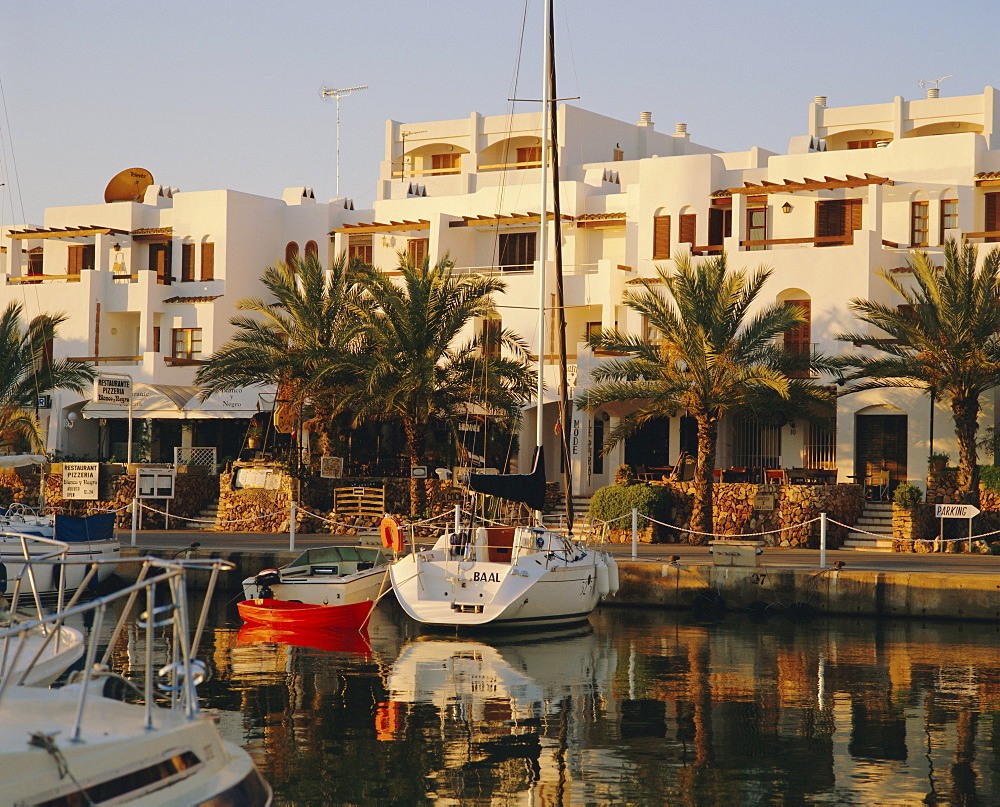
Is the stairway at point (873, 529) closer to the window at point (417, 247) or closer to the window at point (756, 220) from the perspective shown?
the window at point (756, 220)

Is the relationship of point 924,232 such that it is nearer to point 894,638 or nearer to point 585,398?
point 585,398

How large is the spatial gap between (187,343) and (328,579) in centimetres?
2508

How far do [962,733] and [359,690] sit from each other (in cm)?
763

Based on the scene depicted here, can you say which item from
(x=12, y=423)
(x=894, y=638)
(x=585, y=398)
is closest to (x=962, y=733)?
(x=894, y=638)

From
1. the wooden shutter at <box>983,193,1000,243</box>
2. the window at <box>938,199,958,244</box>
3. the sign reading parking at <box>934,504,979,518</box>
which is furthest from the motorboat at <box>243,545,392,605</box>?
the wooden shutter at <box>983,193,1000,243</box>

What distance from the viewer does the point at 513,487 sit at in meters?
25.4

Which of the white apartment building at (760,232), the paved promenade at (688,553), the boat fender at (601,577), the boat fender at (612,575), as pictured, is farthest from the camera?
the white apartment building at (760,232)

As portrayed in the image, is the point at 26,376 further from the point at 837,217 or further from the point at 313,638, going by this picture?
the point at 837,217

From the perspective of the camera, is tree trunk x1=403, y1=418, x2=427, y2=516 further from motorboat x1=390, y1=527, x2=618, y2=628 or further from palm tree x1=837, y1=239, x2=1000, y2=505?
palm tree x1=837, y1=239, x2=1000, y2=505

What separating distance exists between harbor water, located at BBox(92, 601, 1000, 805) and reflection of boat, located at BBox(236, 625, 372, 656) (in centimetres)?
8

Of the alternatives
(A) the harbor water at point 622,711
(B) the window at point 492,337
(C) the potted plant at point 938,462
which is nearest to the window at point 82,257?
(B) the window at point 492,337

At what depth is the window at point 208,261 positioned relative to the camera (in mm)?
47438

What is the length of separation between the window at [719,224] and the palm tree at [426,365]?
8473 millimetres

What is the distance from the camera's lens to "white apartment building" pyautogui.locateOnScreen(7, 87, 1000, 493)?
116 feet
